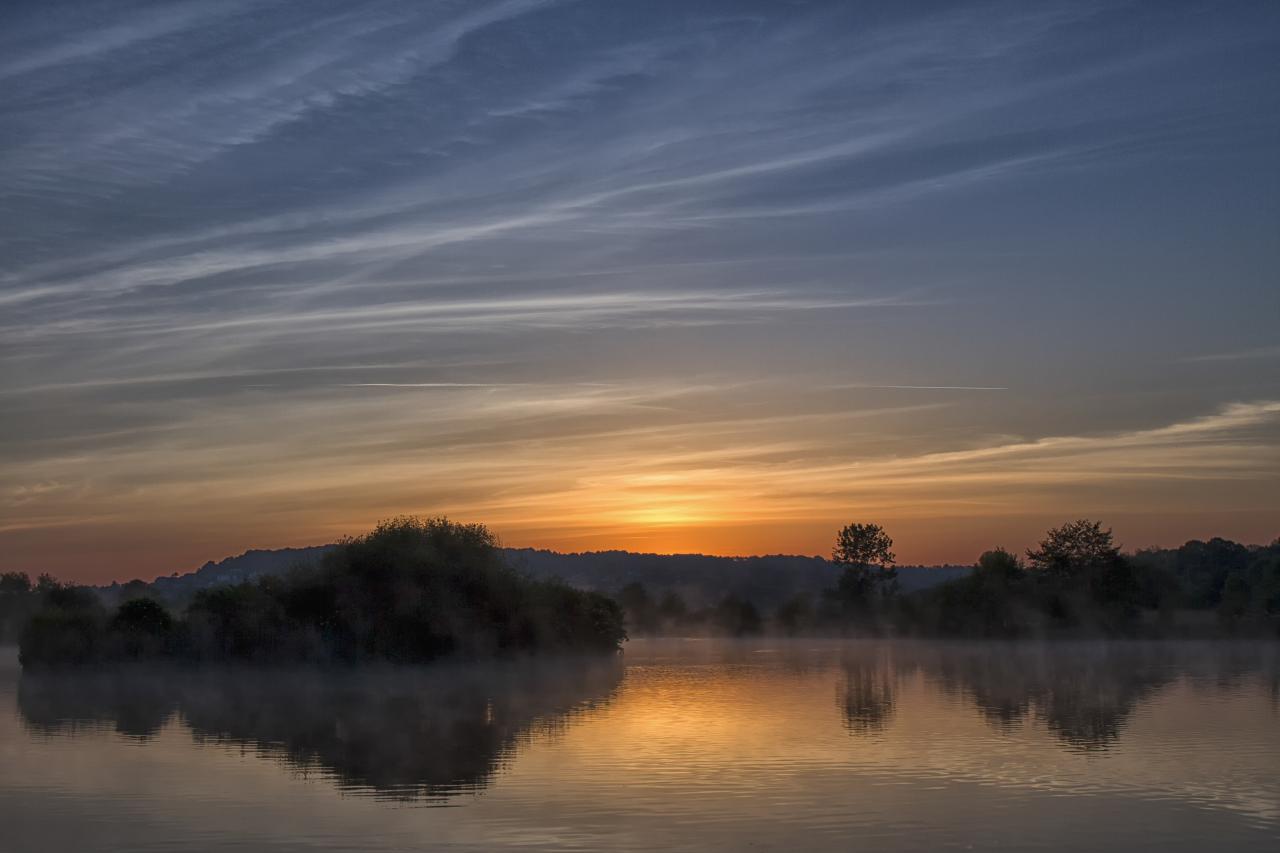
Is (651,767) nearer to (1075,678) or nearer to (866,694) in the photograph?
(866,694)

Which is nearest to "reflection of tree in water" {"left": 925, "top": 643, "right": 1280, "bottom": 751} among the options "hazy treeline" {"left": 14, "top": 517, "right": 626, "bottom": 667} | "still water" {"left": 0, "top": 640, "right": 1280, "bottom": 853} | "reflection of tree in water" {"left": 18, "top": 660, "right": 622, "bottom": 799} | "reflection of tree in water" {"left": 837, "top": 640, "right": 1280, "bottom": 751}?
Result: "reflection of tree in water" {"left": 837, "top": 640, "right": 1280, "bottom": 751}

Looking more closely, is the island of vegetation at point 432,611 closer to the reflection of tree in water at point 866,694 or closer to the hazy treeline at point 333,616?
the hazy treeline at point 333,616

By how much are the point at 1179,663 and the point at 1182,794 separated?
187 feet

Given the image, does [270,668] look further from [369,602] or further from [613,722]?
[613,722]

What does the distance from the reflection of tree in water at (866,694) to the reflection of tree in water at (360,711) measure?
8295mm

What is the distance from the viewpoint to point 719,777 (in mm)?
25891

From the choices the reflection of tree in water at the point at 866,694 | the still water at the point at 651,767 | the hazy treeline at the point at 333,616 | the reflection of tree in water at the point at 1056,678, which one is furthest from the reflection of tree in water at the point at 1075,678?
the hazy treeline at the point at 333,616

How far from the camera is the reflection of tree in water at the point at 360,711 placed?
28.8 metres

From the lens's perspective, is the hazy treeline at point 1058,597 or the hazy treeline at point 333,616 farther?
the hazy treeline at point 1058,597

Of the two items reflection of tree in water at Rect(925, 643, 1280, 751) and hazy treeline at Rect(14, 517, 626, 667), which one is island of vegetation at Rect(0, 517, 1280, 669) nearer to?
hazy treeline at Rect(14, 517, 626, 667)

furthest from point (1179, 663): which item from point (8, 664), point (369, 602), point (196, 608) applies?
point (8, 664)

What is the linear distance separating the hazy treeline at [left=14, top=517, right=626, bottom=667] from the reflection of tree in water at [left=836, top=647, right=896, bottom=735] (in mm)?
20920

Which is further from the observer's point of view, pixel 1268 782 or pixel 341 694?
pixel 341 694

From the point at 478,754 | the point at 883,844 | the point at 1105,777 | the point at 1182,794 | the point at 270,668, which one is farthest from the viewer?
the point at 270,668
